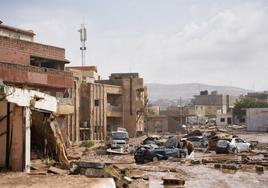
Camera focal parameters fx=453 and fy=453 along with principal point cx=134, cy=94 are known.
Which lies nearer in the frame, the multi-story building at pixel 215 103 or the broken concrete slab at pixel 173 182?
the broken concrete slab at pixel 173 182

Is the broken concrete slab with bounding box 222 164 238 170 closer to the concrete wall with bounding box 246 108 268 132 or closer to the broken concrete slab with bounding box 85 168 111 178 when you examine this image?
the broken concrete slab with bounding box 85 168 111 178

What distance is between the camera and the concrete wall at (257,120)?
75688mm

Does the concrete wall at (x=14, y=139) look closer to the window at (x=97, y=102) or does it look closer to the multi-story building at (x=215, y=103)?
the window at (x=97, y=102)

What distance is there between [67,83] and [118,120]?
2332 centimetres

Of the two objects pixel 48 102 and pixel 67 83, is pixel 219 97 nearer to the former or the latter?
pixel 67 83

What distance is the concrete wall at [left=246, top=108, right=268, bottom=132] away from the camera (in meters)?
75.7

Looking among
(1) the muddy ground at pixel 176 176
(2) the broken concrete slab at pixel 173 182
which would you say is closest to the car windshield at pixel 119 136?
(1) the muddy ground at pixel 176 176

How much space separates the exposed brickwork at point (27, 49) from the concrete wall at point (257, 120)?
44784 mm

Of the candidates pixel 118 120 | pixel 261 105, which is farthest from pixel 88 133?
pixel 261 105

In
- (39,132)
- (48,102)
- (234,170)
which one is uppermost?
(48,102)

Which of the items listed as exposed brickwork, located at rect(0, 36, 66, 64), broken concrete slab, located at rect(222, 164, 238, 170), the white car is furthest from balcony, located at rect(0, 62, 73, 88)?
broken concrete slab, located at rect(222, 164, 238, 170)

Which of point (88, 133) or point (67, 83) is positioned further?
point (88, 133)

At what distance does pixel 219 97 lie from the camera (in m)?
132

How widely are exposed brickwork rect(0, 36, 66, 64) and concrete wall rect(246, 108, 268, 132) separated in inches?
1763
